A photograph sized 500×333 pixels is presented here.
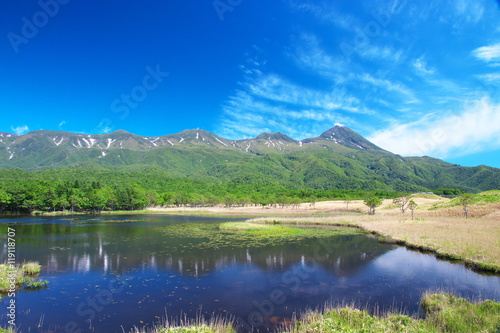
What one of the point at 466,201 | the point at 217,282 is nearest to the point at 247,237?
the point at 217,282

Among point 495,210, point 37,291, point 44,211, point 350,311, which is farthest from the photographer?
point 44,211

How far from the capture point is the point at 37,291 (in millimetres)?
21484

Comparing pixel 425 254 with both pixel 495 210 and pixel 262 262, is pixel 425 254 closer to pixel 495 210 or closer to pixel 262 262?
pixel 262 262

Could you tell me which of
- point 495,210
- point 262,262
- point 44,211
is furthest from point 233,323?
point 44,211

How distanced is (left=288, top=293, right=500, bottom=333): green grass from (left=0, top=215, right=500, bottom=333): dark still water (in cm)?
288

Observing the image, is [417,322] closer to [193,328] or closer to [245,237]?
[193,328]

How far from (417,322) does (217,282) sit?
1583cm

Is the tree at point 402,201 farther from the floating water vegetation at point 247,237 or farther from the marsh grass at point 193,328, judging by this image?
the marsh grass at point 193,328

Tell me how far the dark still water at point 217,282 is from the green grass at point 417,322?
288 cm

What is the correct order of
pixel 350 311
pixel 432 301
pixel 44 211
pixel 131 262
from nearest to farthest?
pixel 350 311 < pixel 432 301 < pixel 131 262 < pixel 44 211

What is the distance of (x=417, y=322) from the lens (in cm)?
1391

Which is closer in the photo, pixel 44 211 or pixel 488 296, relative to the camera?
pixel 488 296

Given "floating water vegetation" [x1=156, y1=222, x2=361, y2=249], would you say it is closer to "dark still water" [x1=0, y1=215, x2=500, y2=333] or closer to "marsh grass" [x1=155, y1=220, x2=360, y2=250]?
"marsh grass" [x1=155, y1=220, x2=360, y2=250]

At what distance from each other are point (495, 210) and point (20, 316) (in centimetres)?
8496
